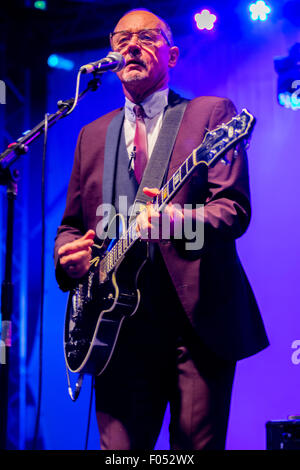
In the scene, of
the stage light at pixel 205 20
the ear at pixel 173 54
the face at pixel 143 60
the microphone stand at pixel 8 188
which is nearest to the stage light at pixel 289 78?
the stage light at pixel 205 20

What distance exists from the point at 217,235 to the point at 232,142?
33 centimetres

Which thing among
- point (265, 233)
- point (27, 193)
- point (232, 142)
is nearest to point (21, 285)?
point (27, 193)

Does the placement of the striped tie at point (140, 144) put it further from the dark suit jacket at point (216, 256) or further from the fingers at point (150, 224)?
the fingers at point (150, 224)

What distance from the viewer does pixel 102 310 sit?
7.40 feet

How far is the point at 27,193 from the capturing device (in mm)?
4430

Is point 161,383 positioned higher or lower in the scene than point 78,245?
lower

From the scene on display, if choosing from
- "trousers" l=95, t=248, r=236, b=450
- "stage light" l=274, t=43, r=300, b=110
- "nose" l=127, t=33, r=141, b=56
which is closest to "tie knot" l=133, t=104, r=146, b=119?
"nose" l=127, t=33, r=141, b=56

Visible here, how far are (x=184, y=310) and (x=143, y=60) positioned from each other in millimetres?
1173

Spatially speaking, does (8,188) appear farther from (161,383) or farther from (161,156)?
(161,383)

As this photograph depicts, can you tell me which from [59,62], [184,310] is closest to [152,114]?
[184,310]

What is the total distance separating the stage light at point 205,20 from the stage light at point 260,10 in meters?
0.29

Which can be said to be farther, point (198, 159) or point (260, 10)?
point (260, 10)

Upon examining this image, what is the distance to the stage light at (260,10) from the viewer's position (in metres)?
3.89
